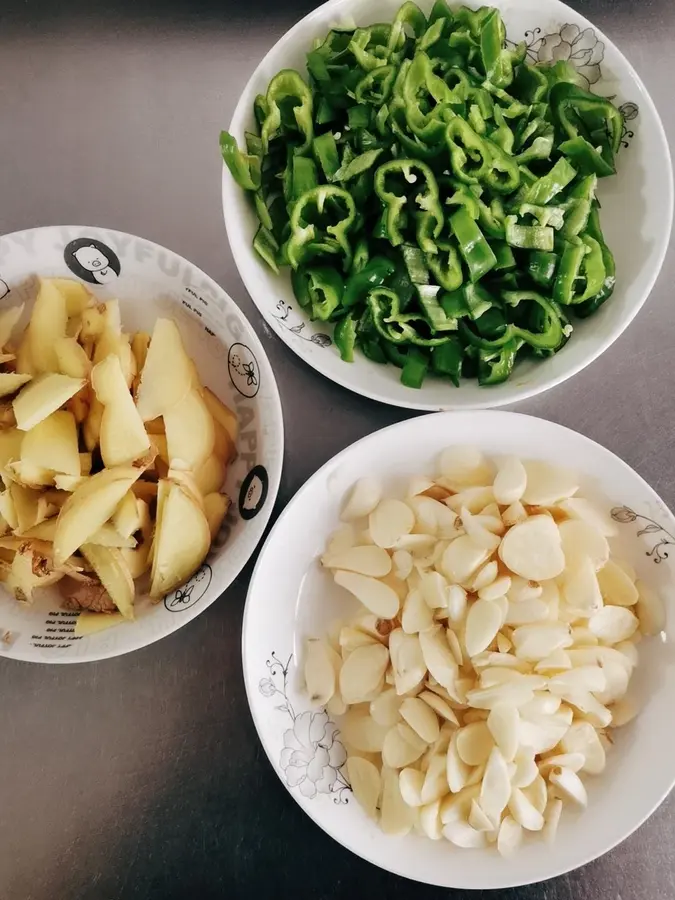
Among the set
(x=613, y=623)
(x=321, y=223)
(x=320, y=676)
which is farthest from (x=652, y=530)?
(x=321, y=223)

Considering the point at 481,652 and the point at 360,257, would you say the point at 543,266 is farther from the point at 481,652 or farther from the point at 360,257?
the point at 481,652

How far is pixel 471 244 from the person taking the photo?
0.82 meters

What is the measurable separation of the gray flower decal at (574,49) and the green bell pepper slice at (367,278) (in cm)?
37

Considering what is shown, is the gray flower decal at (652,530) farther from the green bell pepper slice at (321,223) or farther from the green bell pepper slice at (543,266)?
the green bell pepper slice at (321,223)

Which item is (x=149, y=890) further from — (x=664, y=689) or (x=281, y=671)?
(x=664, y=689)

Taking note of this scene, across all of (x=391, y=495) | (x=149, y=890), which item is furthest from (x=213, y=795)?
(x=391, y=495)

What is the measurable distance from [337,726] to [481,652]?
0.23m

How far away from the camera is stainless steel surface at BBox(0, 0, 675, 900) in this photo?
955mm

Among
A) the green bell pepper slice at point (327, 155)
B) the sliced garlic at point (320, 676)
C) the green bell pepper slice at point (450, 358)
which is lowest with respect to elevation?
the sliced garlic at point (320, 676)

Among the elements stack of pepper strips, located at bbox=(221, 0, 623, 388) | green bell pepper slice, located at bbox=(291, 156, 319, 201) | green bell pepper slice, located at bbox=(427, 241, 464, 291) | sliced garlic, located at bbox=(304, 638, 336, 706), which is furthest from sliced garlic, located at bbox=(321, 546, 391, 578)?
green bell pepper slice, located at bbox=(291, 156, 319, 201)

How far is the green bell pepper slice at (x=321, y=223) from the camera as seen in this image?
0.84 m

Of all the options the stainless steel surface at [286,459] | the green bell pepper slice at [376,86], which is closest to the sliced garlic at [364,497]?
the stainless steel surface at [286,459]

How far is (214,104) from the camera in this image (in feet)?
3.60

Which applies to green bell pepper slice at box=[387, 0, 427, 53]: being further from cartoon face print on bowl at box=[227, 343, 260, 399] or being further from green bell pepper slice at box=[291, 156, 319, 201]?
cartoon face print on bowl at box=[227, 343, 260, 399]
